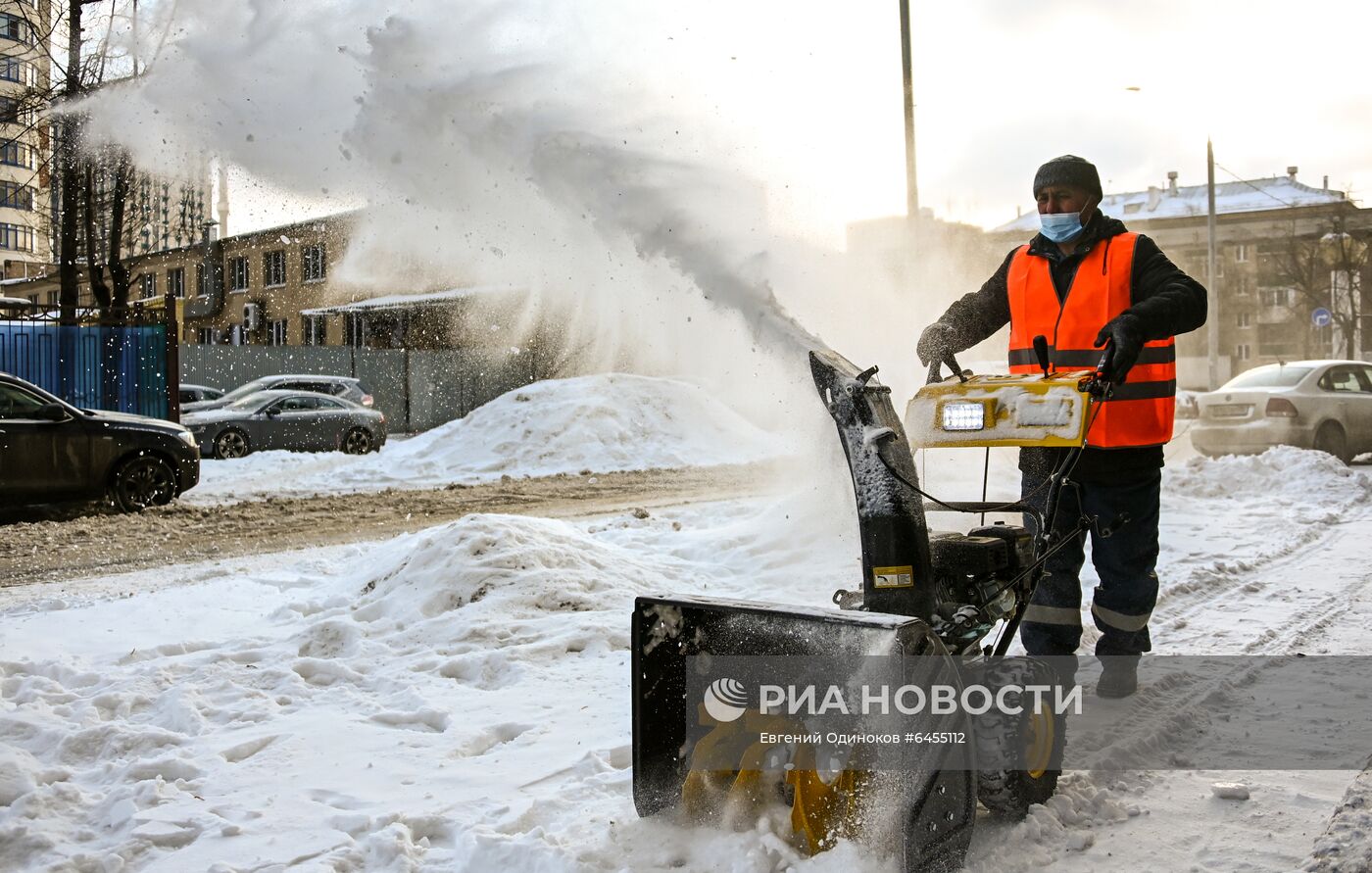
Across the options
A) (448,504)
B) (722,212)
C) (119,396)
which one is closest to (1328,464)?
(722,212)

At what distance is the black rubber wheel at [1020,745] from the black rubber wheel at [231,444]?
52.8ft

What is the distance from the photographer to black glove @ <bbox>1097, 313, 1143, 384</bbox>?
3061 millimetres

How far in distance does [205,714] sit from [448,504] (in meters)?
7.33

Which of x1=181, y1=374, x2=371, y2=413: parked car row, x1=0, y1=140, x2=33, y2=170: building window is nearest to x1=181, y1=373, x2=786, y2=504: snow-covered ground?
x1=181, y1=374, x2=371, y2=413: parked car row

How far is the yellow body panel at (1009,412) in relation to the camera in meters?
2.94

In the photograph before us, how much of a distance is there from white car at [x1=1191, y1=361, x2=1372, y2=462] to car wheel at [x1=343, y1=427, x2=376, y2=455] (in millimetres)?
13233

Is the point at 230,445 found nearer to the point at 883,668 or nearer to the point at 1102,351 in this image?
the point at 1102,351

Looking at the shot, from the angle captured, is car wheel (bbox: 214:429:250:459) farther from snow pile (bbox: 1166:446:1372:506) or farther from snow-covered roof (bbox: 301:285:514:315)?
snow pile (bbox: 1166:446:1372:506)

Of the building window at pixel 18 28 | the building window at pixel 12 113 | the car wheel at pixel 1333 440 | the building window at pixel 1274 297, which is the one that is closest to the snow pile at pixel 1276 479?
the car wheel at pixel 1333 440

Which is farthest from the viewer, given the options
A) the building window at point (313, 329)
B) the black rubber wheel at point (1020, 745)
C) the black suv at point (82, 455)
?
the building window at point (313, 329)

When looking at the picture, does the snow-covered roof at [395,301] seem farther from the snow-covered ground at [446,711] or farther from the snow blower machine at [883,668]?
the snow blower machine at [883,668]

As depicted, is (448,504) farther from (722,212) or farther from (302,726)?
(302,726)

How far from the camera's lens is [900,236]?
1694 cm

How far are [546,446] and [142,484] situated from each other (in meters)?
6.39
